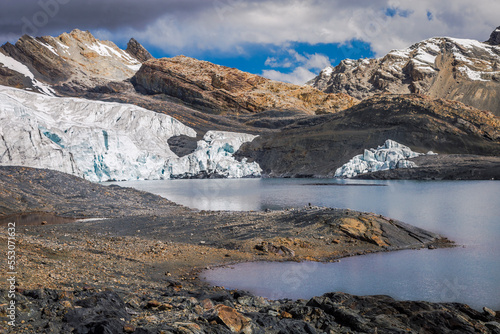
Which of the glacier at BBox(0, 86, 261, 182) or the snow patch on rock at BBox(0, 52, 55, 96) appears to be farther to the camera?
the snow patch on rock at BBox(0, 52, 55, 96)

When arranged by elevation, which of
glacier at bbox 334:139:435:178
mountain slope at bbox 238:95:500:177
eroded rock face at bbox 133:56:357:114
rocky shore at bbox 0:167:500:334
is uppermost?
eroded rock face at bbox 133:56:357:114

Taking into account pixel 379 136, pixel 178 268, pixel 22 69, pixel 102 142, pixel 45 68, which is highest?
pixel 45 68

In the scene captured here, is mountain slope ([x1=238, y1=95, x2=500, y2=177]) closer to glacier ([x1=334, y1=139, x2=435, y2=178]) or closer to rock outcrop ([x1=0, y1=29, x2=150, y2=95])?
glacier ([x1=334, y1=139, x2=435, y2=178])

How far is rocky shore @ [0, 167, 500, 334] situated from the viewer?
A: 7.43 metres

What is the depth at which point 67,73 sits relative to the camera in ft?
554

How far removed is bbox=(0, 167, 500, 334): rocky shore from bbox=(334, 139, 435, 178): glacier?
59.5 metres

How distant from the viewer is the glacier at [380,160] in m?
79.4

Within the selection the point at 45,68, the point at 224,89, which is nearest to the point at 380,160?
the point at 224,89

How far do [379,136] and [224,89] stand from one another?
3313 inches

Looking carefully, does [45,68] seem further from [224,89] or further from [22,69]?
[224,89]

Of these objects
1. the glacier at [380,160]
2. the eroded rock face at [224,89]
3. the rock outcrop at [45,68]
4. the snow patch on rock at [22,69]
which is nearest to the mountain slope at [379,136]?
the glacier at [380,160]

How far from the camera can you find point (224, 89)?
162125 mm

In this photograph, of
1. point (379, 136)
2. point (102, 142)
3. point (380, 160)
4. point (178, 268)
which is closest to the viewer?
point (178, 268)

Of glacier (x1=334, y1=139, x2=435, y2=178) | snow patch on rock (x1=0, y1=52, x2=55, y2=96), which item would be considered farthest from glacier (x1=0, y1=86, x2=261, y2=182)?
snow patch on rock (x1=0, y1=52, x2=55, y2=96)
